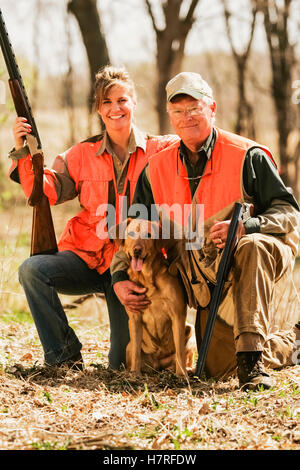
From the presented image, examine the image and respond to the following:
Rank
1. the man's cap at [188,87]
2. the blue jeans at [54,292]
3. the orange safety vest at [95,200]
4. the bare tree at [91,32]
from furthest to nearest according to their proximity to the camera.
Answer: the bare tree at [91,32] → the orange safety vest at [95,200] → the blue jeans at [54,292] → the man's cap at [188,87]

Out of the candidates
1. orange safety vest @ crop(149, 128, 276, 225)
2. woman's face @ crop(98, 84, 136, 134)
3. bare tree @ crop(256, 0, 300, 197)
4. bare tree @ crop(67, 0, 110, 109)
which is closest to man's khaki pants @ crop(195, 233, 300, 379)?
orange safety vest @ crop(149, 128, 276, 225)

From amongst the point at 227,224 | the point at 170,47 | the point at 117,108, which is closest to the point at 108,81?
the point at 117,108

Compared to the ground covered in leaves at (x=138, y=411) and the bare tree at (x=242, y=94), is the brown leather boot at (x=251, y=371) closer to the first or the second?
the ground covered in leaves at (x=138, y=411)

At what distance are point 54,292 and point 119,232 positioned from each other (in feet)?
2.50

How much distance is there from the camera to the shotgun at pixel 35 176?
518cm

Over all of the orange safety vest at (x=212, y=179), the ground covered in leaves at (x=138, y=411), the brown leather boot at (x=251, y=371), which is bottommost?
the ground covered in leaves at (x=138, y=411)

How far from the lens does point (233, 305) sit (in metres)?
4.68

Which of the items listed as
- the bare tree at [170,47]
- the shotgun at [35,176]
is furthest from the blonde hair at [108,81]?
the bare tree at [170,47]

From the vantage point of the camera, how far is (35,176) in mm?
5160

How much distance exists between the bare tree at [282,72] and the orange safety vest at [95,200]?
9693 mm

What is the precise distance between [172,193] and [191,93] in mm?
749

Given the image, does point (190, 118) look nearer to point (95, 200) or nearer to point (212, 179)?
point (212, 179)
